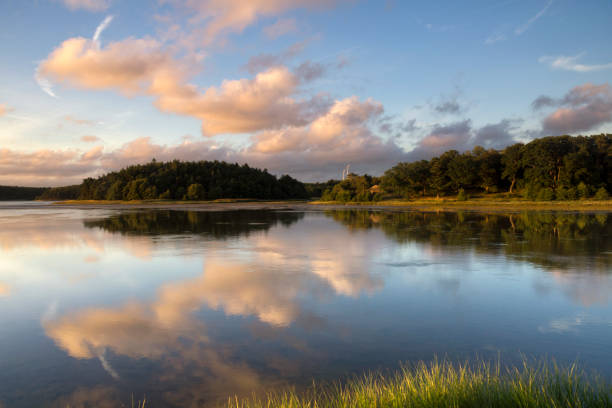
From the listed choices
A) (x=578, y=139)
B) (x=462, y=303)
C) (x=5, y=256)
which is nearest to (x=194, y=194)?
(x=578, y=139)

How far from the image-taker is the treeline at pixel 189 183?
129125 millimetres

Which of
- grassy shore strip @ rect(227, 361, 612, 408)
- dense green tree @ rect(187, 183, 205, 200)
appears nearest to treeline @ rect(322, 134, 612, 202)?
dense green tree @ rect(187, 183, 205, 200)

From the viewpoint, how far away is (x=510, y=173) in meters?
78.9

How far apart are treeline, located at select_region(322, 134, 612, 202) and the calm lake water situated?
58.6 metres

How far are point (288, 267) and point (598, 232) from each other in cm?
1809

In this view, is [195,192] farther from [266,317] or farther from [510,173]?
[266,317]

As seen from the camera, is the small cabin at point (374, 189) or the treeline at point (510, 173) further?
the small cabin at point (374, 189)

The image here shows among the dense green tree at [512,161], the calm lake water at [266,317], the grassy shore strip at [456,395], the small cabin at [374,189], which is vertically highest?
the dense green tree at [512,161]

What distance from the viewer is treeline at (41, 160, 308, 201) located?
129125 millimetres

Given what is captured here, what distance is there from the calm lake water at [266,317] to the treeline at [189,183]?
387 ft

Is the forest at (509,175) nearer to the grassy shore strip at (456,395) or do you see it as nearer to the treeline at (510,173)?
the treeline at (510,173)

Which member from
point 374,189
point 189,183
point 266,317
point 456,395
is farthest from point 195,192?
point 456,395

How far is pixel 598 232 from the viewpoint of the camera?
20.6 meters

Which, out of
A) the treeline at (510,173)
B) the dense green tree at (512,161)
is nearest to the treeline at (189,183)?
the treeline at (510,173)
